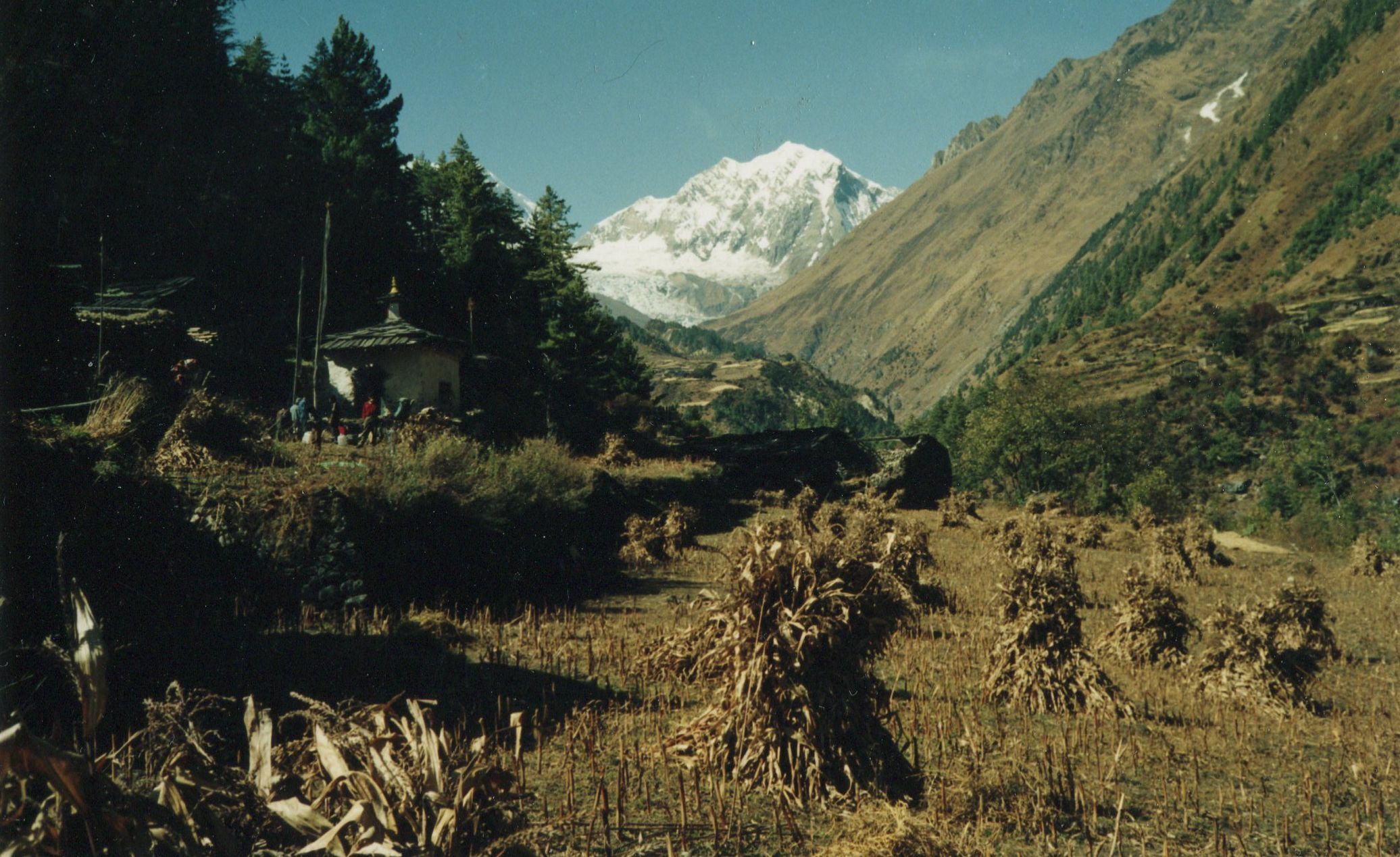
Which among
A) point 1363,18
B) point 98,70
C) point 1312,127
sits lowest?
point 98,70

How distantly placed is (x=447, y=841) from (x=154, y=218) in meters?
42.8

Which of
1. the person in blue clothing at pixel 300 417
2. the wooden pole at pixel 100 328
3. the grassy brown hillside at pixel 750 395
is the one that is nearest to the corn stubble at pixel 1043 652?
the wooden pole at pixel 100 328

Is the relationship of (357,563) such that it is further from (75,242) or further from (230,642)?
(75,242)

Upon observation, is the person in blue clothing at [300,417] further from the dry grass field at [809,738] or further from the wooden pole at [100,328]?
the dry grass field at [809,738]

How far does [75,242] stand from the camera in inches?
1297

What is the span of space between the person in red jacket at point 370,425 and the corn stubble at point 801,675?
17.9 m

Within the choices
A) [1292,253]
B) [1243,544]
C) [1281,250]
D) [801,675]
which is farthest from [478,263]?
[1281,250]

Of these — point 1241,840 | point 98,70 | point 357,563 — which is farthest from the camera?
point 98,70

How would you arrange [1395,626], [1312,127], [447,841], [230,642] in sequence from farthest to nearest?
[1312,127], [1395,626], [230,642], [447,841]

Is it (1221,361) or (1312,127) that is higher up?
(1312,127)

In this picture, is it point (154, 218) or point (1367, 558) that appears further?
point (154, 218)

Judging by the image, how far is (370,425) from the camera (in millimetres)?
23406

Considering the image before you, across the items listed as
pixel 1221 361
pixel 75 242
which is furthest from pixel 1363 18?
pixel 75 242

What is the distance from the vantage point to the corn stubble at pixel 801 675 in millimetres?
6285
